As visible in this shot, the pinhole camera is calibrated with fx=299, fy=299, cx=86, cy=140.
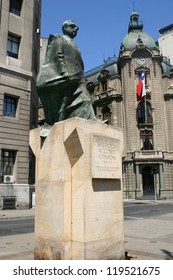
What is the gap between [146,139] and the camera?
49.4 m

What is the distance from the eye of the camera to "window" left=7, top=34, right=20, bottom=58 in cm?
2610

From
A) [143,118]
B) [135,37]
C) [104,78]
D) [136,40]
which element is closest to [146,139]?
[143,118]

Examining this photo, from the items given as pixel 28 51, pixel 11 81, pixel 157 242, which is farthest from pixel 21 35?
pixel 157 242

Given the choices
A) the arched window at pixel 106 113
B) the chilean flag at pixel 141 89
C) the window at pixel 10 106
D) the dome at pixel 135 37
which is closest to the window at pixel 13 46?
the window at pixel 10 106

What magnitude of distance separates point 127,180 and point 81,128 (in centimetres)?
4250

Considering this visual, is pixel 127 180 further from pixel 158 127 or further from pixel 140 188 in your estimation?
pixel 158 127

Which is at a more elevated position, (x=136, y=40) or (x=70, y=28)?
(x=136, y=40)

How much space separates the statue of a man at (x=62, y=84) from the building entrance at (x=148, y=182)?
41.8 m

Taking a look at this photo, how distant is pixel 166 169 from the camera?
4791 centimetres

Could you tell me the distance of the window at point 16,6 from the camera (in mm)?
26981

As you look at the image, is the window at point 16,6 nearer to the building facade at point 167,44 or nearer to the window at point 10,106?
the window at point 10,106

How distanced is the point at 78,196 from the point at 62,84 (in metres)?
2.43

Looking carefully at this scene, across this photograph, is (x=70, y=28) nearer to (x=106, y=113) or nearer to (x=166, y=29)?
(x=106, y=113)

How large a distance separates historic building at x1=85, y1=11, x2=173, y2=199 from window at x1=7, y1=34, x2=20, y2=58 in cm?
2555
